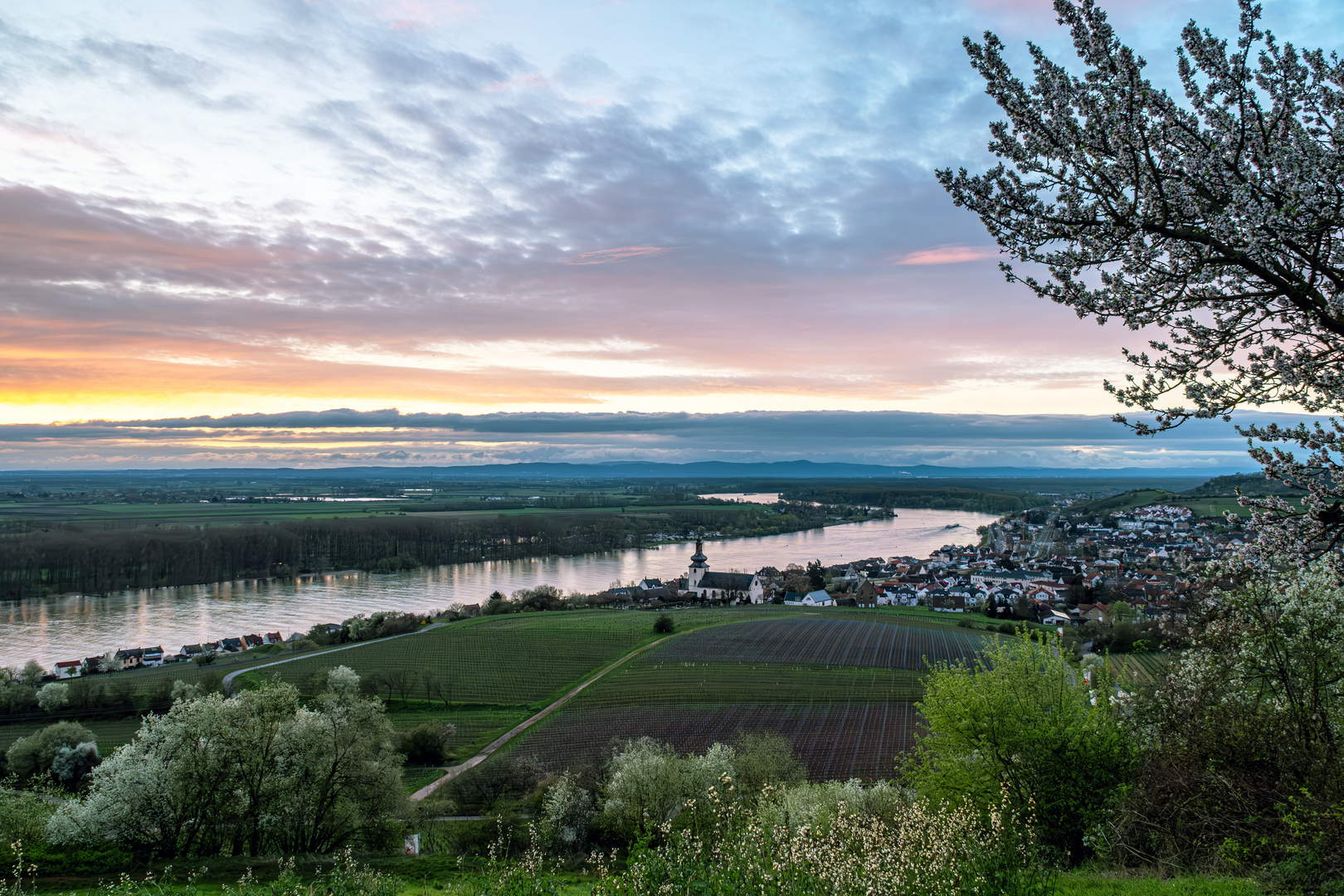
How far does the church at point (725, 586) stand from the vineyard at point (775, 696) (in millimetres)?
21505

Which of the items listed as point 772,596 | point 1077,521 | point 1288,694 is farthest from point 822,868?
point 1077,521

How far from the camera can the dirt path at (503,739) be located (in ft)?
78.6

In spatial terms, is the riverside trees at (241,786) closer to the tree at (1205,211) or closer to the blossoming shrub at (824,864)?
the blossoming shrub at (824,864)

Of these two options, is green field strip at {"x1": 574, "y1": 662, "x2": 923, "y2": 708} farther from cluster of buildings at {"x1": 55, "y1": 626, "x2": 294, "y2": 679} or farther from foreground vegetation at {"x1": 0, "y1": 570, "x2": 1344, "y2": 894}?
cluster of buildings at {"x1": 55, "y1": 626, "x2": 294, "y2": 679}

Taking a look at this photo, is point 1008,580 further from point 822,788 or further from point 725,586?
point 822,788

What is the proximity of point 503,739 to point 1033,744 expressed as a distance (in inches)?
954

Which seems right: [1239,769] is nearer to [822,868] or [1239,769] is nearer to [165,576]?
[822,868]

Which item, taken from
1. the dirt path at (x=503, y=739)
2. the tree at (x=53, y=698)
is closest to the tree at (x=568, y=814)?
the dirt path at (x=503, y=739)

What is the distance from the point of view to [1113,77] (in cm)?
420

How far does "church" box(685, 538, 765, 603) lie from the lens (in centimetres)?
7056

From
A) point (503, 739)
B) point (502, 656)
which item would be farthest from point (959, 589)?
point (503, 739)

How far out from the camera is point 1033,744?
10875mm

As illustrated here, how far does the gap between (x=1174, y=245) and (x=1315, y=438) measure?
1750 millimetres

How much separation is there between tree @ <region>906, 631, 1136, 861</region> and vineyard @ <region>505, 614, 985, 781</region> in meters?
5.93
